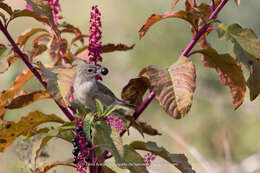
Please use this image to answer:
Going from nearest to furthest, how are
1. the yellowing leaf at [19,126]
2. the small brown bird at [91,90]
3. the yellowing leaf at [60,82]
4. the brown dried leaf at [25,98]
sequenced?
the yellowing leaf at [60,82]
the yellowing leaf at [19,126]
the brown dried leaf at [25,98]
the small brown bird at [91,90]

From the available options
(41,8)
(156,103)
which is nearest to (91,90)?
(41,8)

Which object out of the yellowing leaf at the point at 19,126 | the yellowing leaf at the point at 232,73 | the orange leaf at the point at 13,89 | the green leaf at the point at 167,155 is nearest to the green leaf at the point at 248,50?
the yellowing leaf at the point at 232,73

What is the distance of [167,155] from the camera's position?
2152mm

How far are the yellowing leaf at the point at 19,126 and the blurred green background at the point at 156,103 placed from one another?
2057mm

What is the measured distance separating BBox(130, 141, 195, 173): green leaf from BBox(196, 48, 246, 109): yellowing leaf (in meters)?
0.37

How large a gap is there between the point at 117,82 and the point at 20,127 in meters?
4.25

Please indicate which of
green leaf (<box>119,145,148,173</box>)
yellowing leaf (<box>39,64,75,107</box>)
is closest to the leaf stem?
green leaf (<box>119,145,148,173</box>)

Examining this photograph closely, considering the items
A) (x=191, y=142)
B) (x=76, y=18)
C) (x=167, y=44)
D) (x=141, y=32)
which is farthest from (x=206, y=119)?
(x=141, y=32)

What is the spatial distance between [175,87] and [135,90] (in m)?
0.35

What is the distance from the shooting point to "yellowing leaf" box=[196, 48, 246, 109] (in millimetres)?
2207

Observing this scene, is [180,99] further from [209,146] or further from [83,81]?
[209,146]

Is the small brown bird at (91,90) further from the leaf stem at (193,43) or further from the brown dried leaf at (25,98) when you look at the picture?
the leaf stem at (193,43)

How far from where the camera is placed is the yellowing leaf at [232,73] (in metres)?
2.21

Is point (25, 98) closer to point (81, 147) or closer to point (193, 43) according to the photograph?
point (81, 147)
